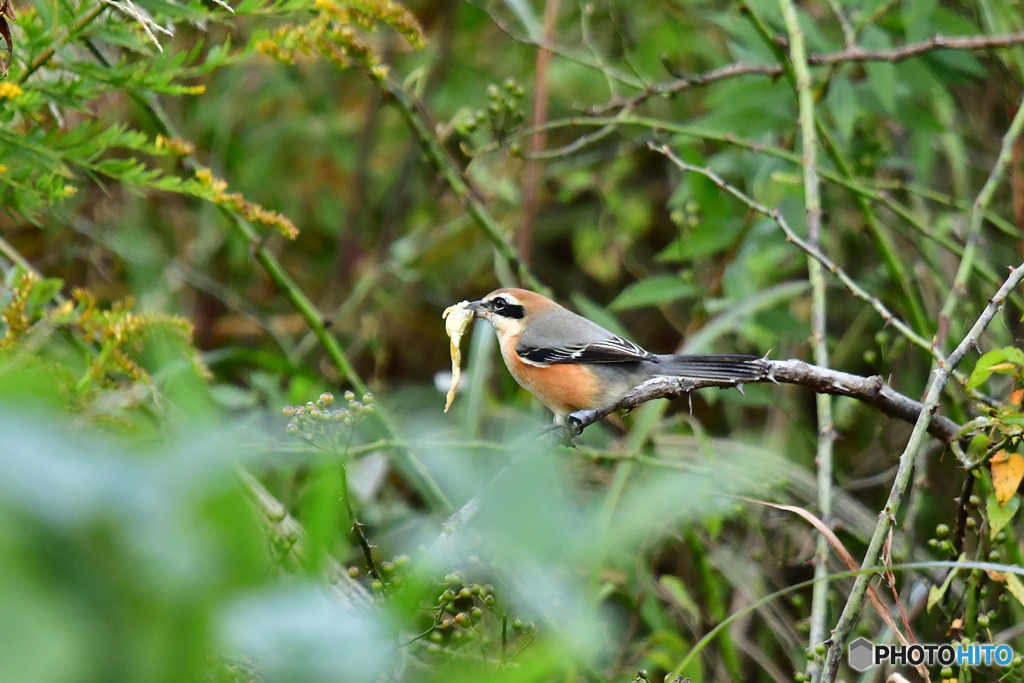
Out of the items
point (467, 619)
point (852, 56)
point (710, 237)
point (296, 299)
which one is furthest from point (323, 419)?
point (852, 56)

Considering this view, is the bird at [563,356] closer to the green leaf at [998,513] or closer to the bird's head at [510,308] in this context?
the bird's head at [510,308]

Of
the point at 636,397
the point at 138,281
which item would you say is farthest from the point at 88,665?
the point at 138,281

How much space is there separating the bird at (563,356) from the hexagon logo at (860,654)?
3.92 ft

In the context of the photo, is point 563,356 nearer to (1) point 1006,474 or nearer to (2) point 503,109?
(2) point 503,109

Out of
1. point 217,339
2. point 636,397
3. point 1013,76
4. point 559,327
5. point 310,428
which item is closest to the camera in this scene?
point 310,428

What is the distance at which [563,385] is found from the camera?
414 centimetres

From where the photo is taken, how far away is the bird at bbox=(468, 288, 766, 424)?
4.06 metres

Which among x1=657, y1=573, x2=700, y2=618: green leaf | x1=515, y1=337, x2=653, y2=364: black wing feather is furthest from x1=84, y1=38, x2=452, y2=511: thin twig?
x1=657, y1=573, x2=700, y2=618: green leaf

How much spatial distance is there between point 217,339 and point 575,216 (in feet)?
8.65

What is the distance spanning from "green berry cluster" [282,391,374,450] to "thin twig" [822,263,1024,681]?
125 centimetres

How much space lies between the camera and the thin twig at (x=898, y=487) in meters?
2.19

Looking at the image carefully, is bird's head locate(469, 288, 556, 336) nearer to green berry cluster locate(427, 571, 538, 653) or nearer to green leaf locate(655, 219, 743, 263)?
green leaf locate(655, 219, 743, 263)

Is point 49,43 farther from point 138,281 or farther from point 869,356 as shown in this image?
point 869,356

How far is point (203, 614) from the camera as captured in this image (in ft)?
2.05
